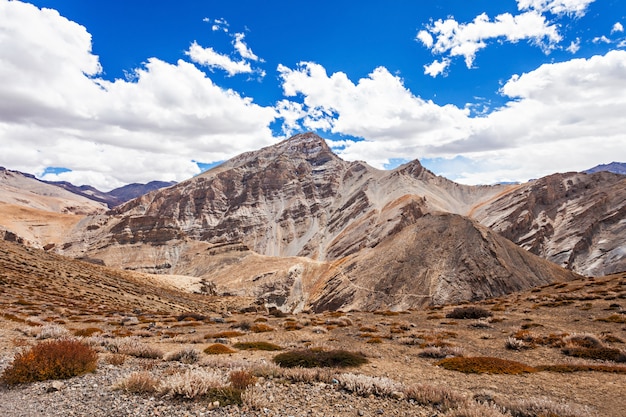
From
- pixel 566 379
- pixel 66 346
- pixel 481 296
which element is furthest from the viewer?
pixel 481 296

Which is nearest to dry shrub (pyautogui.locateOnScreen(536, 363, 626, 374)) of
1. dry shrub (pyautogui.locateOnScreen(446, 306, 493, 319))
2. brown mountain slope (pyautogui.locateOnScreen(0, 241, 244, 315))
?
dry shrub (pyautogui.locateOnScreen(446, 306, 493, 319))

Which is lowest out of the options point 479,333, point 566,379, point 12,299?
point 12,299

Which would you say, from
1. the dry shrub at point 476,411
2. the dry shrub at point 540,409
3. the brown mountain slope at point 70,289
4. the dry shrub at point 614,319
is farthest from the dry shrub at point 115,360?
the dry shrub at point 614,319

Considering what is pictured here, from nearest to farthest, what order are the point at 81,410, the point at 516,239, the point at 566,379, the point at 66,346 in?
the point at 81,410 → the point at 66,346 → the point at 566,379 → the point at 516,239

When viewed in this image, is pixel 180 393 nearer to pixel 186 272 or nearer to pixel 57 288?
pixel 57 288

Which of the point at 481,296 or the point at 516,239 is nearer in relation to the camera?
the point at 481,296

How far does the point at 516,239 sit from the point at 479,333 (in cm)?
12824

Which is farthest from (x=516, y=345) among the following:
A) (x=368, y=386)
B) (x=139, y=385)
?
(x=139, y=385)

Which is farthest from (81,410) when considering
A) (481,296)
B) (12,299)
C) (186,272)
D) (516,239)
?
(516,239)

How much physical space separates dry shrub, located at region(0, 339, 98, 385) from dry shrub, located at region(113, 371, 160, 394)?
1939mm

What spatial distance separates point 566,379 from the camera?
10875 mm

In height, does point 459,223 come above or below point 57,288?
above

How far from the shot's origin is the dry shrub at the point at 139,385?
26.6ft

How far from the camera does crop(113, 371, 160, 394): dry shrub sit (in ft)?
26.6
